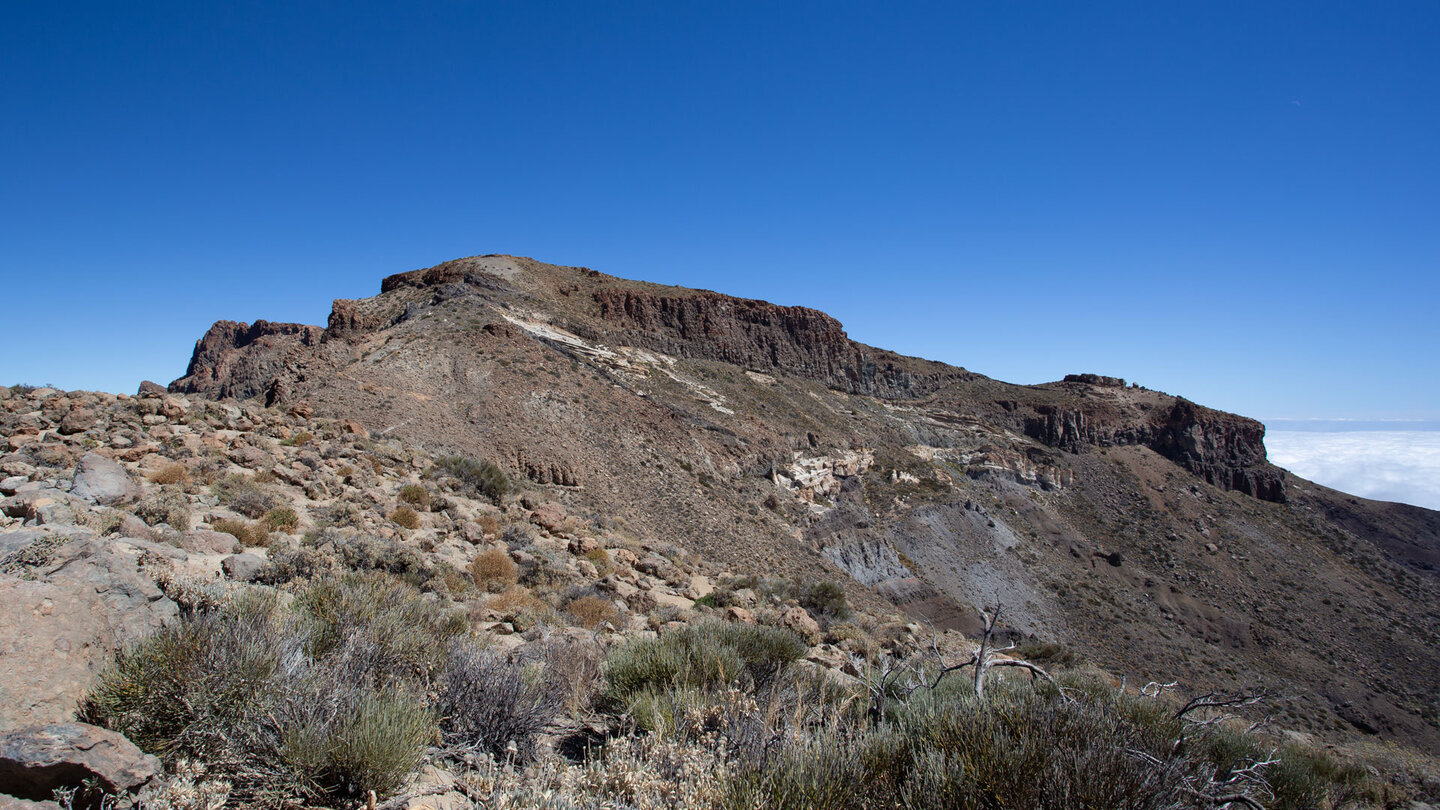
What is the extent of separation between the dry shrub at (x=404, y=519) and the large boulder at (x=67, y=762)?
27.7 feet

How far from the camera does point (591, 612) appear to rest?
8320 millimetres

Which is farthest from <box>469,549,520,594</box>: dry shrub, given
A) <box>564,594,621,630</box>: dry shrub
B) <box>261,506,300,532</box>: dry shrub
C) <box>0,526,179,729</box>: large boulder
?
<box>0,526,179,729</box>: large boulder

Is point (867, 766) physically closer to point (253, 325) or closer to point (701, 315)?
point (701, 315)

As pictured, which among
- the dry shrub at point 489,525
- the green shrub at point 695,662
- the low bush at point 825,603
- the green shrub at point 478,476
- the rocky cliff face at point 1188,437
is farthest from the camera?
the rocky cliff face at point 1188,437

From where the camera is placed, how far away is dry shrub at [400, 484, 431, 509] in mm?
11788

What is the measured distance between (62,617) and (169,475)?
7100 millimetres

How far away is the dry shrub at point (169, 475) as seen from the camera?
863cm

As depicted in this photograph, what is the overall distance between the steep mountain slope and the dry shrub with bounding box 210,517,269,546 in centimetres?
956

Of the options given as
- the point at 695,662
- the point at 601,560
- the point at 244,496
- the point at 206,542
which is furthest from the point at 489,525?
the point at 695,662

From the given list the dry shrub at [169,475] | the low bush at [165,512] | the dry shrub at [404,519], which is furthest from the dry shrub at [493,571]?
the dry shrub at [169,475]

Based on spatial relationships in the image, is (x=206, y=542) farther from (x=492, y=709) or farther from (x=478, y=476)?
(x=478, y=476)

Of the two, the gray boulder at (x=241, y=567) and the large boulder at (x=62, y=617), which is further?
the gray boulder at (x=241, y=567)

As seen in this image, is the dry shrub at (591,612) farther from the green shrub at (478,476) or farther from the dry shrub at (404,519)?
the green shrub at (478,476)

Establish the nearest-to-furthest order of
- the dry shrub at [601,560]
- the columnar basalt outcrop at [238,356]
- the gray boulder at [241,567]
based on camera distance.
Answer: the gray boulder at [241,567], the dry shrub at [601,560], the columnar basalt outcrop at [238,356]
